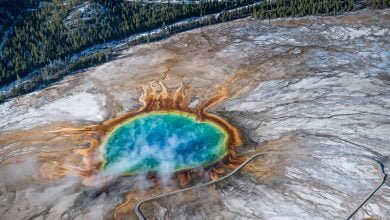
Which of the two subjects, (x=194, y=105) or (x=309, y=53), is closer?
(x=194, y=105)

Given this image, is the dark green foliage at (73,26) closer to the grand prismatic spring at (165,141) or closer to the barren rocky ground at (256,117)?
the barren rocky ground at (256,117)

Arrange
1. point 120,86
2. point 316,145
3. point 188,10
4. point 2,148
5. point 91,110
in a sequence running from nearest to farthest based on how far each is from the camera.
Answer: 1. point 316,145
2. point 2,148
3. point 91,110
4. point 120,86
5. point 188,10

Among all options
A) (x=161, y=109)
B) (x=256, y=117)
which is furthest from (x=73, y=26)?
(x=256, y=117)

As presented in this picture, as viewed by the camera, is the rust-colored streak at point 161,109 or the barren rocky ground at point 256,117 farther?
the rust-colored streak at point 161,109

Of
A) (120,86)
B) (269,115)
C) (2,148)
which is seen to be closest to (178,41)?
(120,86)

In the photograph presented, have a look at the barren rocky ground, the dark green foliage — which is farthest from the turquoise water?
the dark green foliage

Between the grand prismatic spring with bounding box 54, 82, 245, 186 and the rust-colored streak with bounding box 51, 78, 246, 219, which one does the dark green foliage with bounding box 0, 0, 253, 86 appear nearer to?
the rust-colored streak with bounding box 51, 78, 246, 219

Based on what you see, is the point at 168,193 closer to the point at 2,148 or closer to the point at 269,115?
the point at 269,115

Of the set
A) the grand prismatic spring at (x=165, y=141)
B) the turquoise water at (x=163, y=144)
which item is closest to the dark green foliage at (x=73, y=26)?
the grand prismatic spring at (x=165, y=141)
